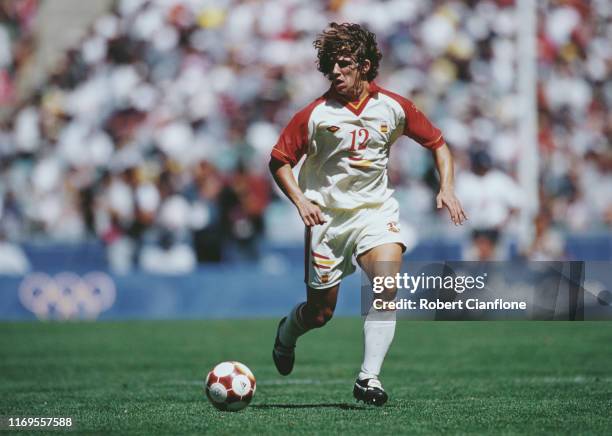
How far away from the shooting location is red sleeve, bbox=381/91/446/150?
284 inches

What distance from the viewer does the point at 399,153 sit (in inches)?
674

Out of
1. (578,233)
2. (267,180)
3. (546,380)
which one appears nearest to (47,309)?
(267,180)

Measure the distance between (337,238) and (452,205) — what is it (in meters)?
0.82

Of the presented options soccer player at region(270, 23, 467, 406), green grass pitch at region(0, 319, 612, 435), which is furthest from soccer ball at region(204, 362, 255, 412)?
soccer player at region(270, 23, 467, 406)

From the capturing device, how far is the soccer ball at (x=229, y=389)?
22.3ft

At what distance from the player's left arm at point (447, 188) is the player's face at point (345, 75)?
714 millimetres

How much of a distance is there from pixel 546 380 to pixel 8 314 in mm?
9488

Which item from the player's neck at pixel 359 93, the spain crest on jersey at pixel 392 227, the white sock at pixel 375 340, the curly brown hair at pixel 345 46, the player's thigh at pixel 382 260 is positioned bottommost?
the white sock at pixel 375 340

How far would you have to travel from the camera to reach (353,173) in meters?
7.21

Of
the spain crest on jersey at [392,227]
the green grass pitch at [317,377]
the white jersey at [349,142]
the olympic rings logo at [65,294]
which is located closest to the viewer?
the green grass pitch at [317,377]

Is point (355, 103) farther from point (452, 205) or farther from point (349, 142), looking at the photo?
point (452, 205)

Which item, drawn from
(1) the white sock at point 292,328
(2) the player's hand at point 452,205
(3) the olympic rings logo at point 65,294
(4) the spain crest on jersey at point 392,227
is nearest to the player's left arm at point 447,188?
(2) the player's hand at point 452,205

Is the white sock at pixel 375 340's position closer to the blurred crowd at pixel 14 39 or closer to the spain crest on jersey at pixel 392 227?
the spain crest on jersey at pixel 392 227

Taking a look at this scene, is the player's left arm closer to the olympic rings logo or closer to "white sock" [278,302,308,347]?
"white sock" [278,302,308,347]
